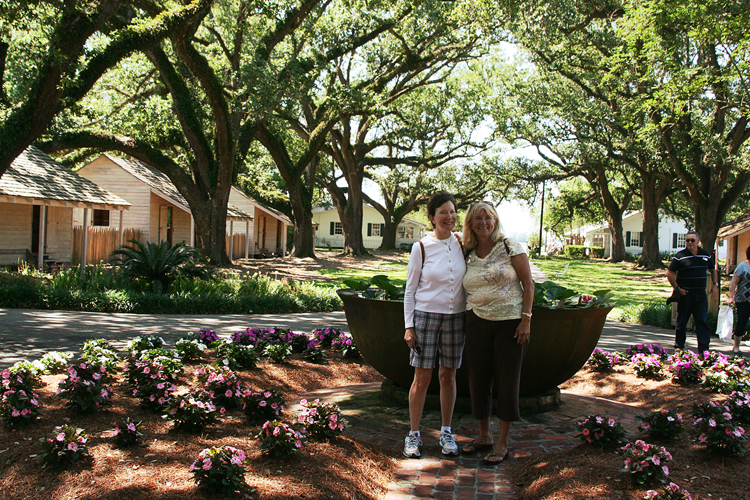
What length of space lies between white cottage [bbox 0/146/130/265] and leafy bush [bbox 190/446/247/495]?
16.0 m

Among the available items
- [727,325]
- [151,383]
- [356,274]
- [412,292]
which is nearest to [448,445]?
[412,292]

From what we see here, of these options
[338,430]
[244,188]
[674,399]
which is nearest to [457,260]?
[338,430]

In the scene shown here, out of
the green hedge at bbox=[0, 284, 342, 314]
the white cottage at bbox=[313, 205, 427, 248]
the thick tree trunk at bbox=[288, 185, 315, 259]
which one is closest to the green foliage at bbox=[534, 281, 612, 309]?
the green hedge at bbox=[0, 284, 342, 314]

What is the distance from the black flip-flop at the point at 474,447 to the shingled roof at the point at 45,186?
637 inches

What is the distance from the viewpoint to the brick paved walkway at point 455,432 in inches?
142

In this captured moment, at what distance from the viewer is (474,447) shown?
13.7ft

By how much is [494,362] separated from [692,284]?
5098 millimetres

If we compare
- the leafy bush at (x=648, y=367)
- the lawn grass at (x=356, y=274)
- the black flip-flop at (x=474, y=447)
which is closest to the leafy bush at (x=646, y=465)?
the black flip-flop at (x=474, y=447)

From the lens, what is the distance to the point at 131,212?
26453 mm

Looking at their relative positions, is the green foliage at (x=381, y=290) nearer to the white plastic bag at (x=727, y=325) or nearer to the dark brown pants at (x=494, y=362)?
the dark brown pants at (x=494, y=362)

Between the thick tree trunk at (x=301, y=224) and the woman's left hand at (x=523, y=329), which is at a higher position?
the thick tree trunk at (x=301, y=224)

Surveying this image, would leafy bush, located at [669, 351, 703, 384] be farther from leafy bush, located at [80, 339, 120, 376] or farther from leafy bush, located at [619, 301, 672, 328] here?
leafy bush, located at [619, 301, 672, 328]

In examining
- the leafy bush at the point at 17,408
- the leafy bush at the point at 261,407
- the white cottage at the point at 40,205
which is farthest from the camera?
the white cottage at the point at 40,205

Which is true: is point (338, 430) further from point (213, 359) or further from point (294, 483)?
point (213, 359)
